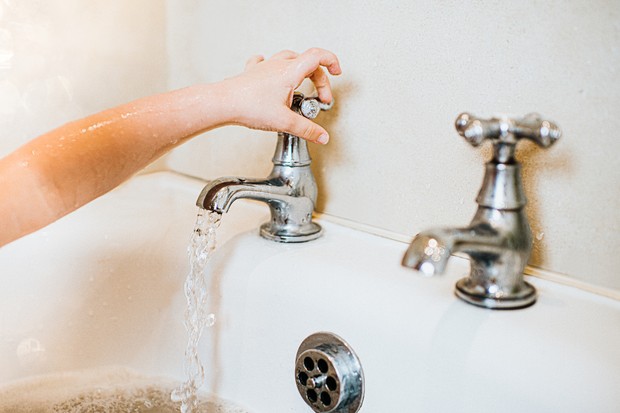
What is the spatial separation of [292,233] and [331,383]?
0.60ft

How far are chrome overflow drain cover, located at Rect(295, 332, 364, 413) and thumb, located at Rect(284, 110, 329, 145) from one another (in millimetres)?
188

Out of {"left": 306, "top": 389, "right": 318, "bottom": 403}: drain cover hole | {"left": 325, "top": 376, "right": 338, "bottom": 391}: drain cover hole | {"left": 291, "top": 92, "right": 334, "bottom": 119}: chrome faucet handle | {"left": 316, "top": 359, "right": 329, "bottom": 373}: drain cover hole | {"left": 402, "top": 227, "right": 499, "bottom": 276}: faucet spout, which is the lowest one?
{"left": 306, "top": 389, "right": 318, "bottom": 403}: drain cover hole

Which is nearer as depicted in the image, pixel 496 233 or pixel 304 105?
pixel 496 233

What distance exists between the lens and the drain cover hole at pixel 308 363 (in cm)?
58

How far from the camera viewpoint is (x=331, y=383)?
1.83 feet

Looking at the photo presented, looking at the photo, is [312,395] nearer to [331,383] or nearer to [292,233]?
[331,383]

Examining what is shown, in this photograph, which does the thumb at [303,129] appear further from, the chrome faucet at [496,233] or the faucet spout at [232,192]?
the chrome faucet at [496,233]

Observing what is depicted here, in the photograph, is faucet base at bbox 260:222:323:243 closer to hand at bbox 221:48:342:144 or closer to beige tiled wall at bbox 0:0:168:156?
hand at bbox 221:48:342:144

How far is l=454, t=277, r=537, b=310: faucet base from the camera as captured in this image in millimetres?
527

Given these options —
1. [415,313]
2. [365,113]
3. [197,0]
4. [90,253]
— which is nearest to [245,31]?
[197,0]

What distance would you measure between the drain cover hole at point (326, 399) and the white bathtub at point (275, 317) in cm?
3

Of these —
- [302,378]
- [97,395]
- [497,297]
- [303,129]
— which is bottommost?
[97,395]

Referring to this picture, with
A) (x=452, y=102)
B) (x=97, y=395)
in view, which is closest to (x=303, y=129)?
(x=452, y=102)

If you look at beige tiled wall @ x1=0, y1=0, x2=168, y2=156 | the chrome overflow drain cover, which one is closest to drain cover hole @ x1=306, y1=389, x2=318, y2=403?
the chrome overflow drain cover
